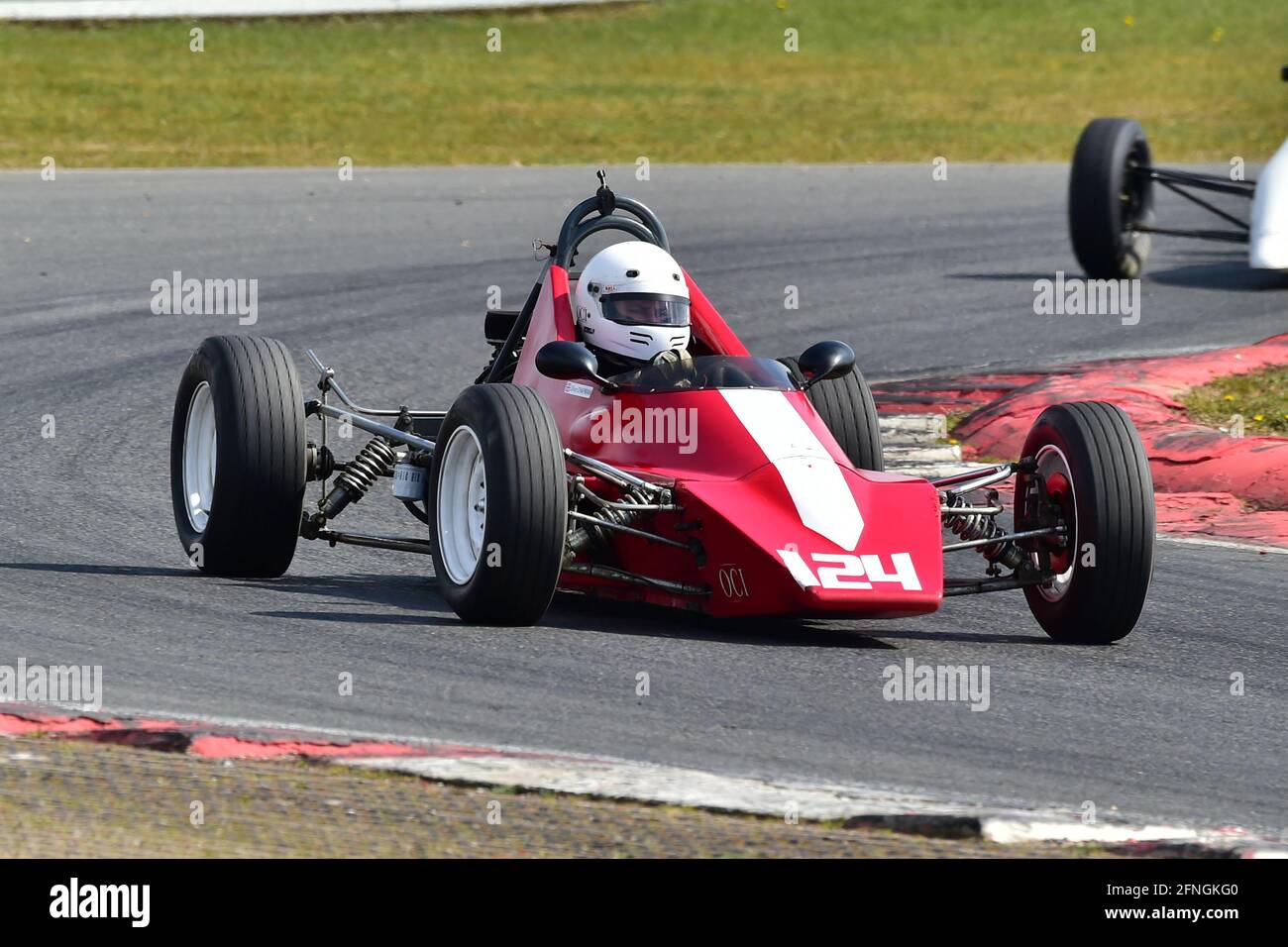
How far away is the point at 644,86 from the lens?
108 feet

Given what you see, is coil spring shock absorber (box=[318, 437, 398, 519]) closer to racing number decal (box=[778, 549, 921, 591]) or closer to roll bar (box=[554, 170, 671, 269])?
roll bar (box=[554, 170, 671, 269])

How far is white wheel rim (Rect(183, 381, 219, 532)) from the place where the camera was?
29.1 feet

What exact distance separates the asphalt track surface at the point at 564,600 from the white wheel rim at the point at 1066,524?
18cm

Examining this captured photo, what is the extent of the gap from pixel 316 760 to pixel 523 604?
169 centimetres

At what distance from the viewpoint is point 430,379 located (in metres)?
13.4

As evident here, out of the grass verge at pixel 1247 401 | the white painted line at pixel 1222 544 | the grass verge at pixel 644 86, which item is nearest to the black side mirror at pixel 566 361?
the white painted line at pixel 1222 544

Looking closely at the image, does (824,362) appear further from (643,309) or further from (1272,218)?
(1272,218)

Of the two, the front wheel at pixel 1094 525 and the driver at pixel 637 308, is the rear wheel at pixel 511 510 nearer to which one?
the driver at pixel 637 308

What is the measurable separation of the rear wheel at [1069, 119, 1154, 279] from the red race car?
8400 millimetres

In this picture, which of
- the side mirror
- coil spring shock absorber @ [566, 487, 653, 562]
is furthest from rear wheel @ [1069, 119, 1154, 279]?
coil spring shock absorber @ [566, 487, 653, 562]

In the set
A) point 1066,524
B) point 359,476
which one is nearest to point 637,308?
point 359,476

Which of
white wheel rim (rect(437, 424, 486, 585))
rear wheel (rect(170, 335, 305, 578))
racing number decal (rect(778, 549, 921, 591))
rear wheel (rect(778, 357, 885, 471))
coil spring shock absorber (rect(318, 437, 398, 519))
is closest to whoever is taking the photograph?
racing number decal (rect(778, 549, 921, 591))
